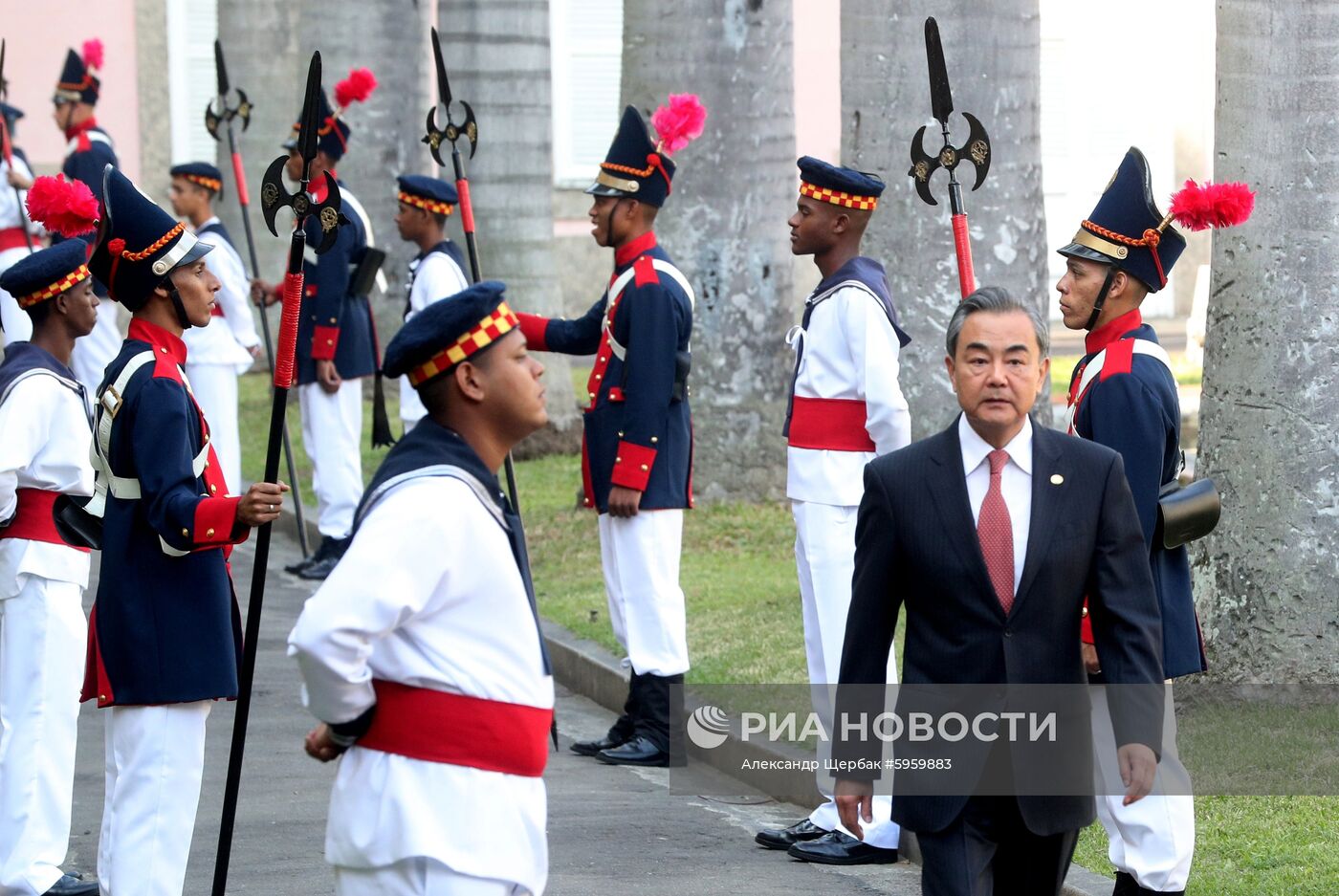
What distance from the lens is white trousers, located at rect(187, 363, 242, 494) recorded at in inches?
470

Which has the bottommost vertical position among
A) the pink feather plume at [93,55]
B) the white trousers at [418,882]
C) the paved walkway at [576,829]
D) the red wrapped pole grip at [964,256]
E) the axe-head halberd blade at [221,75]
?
the paved walkway at [576,829]

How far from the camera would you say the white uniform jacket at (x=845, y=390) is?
22.6ft

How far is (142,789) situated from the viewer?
5422 mm

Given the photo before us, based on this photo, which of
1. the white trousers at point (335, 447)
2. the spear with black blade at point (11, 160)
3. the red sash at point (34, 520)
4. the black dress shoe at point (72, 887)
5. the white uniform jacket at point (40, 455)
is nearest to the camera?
the white uniform jacket at point (40, 455)

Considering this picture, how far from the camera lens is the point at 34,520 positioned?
6207 mm

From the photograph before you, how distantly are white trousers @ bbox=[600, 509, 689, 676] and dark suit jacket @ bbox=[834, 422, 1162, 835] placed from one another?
348 centimetres

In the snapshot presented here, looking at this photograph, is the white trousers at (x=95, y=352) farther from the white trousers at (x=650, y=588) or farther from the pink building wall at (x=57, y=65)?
the pink building wall at (x=57, y=65)

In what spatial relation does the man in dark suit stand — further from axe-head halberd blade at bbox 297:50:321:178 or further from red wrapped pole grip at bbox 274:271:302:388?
axe-head halberd blade at bbox 297:50:321:178

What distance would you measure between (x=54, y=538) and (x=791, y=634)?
414cm

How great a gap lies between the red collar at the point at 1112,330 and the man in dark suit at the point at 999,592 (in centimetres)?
100

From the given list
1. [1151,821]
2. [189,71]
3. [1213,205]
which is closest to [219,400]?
[1213,205]

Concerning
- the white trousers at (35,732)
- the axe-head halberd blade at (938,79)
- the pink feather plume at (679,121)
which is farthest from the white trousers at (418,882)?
the pink feather plume at (679,121)

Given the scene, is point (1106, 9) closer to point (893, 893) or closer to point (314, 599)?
point (893, 893)

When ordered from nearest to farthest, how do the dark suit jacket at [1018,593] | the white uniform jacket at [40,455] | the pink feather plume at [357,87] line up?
the dark suit jacket at [1018,593] < the white uniform jacket at [40,455] < the pink feather plume at [357,87]
